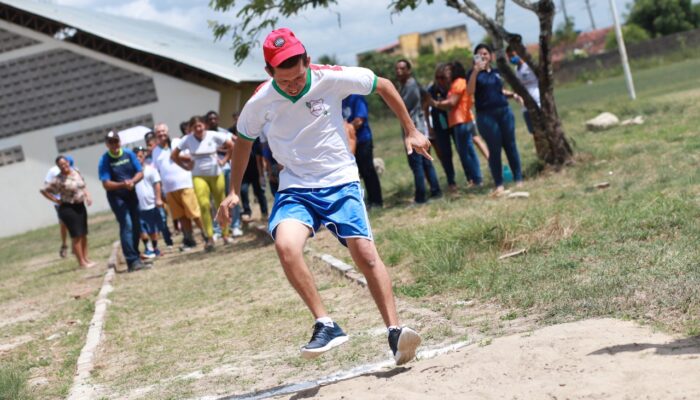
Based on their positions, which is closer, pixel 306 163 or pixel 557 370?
pixel 557 370

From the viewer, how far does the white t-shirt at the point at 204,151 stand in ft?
49.9

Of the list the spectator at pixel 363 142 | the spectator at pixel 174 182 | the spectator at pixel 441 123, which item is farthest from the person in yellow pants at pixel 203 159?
the spectator at pixel 441 123

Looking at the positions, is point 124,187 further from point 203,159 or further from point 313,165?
point 313,165

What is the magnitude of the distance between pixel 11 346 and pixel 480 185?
23.1 feet

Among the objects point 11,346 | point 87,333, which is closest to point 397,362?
point 87,333

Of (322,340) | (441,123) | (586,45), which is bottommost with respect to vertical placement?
(586,45)

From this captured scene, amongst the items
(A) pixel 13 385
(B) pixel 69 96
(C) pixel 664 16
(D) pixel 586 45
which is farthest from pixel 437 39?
(A) pixel 13 385

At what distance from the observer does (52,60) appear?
34.8 m

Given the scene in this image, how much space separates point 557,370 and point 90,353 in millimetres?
4681

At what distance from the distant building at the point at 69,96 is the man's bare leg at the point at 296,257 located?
27819 mm

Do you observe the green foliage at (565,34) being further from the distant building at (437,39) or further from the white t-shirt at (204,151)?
the white t-shirt at (204,151)

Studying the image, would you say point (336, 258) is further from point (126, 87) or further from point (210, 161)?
point (126, 87)

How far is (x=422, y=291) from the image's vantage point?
8664 millimetres

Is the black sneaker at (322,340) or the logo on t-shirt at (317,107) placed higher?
the logo on t-shirt at (317,107)
